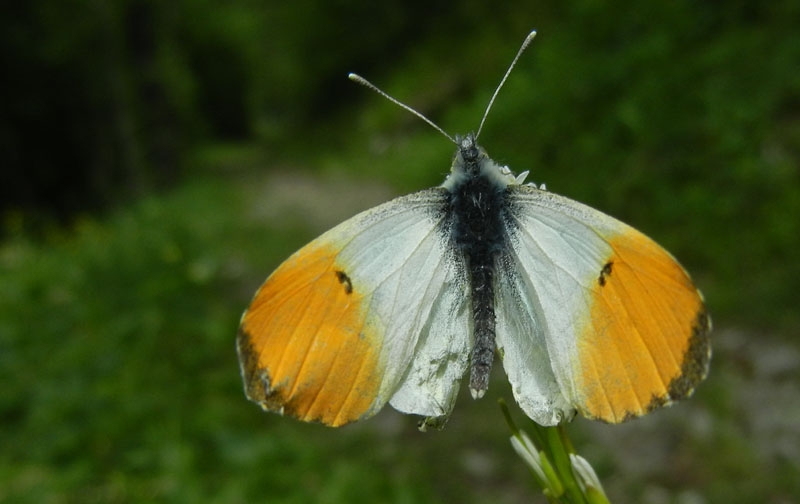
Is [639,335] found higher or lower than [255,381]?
lower

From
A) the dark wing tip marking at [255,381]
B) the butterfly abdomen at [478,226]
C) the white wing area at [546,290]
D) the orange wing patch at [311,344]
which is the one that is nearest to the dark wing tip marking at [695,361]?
the white wing area at [546,290]

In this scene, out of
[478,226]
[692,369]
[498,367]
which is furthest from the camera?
[498,367]

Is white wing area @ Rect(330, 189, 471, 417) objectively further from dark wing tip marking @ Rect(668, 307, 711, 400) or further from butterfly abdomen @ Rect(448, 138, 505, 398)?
dark wing tip marking @ Rect(668, 307, 711, 400)

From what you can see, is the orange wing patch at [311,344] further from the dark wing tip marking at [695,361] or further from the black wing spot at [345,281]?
the dark wing tip marking at [695,361]

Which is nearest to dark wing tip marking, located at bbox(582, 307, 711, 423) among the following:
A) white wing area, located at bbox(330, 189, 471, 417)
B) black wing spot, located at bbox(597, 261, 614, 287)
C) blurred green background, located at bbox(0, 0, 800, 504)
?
black wing spot, located at bbox(597, 261, 614, 287)

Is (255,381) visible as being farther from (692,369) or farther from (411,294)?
(692,369)

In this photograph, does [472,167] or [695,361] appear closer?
[695,361]

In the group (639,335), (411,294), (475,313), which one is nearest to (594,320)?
(639,335)
